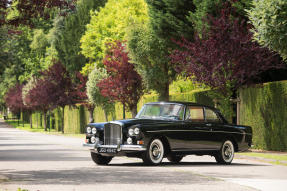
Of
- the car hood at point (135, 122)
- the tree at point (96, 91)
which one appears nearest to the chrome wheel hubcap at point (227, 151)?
the car hood at point (135, 122)

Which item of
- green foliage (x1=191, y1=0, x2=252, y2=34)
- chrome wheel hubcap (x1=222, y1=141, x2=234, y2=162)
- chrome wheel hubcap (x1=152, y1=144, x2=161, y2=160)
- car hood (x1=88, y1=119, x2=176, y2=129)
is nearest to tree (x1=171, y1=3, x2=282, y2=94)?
green foliage (x1=191, y1=0, x2=252, y2=34)

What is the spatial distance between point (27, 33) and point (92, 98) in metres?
47.2

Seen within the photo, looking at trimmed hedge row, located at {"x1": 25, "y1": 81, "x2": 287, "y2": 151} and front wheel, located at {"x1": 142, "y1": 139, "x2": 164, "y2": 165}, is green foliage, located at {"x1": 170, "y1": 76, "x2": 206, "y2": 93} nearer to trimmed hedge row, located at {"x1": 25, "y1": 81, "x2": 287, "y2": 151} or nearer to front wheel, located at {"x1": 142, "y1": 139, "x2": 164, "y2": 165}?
trimmed hedge row, located at {"x1": 25, "y1": 81, "x2": 287, "y2": 151}

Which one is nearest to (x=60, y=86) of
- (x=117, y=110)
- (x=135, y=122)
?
(x=117, y=110)

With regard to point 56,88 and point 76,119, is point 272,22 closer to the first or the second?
point 56,88

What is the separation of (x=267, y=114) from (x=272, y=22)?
624 centimetres

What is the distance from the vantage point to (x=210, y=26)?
24.8 m

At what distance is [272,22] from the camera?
17328 mm

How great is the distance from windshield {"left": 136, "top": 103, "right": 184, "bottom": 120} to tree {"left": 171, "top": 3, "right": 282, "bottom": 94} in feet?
23.6

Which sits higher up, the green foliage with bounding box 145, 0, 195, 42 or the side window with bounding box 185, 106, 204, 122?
the green foliage with bounding box 145, 0, 195, 42

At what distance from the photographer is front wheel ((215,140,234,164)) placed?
17484 mm

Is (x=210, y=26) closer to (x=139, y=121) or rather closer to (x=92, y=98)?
(x=139, y=121)

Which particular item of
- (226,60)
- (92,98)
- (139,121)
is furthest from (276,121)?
(92,98)

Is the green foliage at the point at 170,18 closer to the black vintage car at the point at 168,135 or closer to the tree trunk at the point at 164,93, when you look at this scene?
the tree trunk at the point at 164,93
